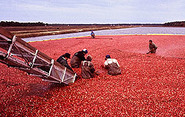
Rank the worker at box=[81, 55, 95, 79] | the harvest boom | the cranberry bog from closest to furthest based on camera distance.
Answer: the harvest boom
the cranberry bog
the worker at box=[81, 55, 95, 79]

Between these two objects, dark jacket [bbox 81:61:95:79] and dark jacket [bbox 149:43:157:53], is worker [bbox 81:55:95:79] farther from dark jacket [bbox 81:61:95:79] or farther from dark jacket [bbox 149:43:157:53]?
dark jacket [bbox 149:43:157:53]

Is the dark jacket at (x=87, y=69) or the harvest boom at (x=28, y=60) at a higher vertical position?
the harvest boom at (x=28, y=60)

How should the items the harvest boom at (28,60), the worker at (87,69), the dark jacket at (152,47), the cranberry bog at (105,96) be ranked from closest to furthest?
the harvest boom at (28,60) → the cranberry bog at (105,96) → the worker at (87,69) → the dark jacket at (152,47)

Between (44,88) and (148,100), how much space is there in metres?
5.25

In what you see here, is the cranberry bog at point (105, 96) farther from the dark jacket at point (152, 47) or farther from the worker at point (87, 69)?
the dark jacket at point (152, 47)

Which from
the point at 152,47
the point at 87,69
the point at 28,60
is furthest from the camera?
the point at 152,47

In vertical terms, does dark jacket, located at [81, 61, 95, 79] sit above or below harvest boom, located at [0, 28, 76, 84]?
below

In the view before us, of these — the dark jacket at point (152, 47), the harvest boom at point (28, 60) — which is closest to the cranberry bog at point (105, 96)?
the harvest boom at point (28, 60)

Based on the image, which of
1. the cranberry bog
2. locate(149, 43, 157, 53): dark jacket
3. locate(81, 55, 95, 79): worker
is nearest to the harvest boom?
locate(81, 55, 95, 79): worker

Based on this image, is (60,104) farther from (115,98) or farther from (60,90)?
A: (115,98)

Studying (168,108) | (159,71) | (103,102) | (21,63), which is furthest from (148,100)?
(21,63)

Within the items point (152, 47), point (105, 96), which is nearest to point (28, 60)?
point (105, 96)

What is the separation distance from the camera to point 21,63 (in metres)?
4.72

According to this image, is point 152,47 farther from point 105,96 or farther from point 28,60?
point 28,60
